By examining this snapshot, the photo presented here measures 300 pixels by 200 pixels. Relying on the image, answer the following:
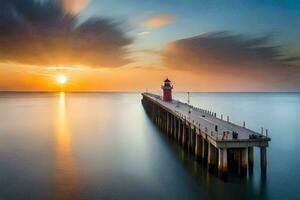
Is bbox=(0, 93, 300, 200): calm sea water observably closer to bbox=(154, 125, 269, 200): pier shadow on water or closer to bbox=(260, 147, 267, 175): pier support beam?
bbox=(154, 125, 269, 200): pier shadow on water

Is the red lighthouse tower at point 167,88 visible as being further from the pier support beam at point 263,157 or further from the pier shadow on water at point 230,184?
the pier support beam at point 263,157

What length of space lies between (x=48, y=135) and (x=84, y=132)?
6.44 meters

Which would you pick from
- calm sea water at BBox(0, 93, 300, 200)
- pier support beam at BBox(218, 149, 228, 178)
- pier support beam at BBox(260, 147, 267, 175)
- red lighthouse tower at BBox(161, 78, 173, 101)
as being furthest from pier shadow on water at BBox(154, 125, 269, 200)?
red lighthouse tower at BBox(161, 78, 173, 101)

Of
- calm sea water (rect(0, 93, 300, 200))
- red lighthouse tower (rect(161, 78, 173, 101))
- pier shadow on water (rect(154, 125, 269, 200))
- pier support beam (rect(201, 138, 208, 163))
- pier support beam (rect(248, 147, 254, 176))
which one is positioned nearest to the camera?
pier shadow on water (rect(154, 125, 269, 200))

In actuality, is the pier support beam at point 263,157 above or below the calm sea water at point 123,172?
above

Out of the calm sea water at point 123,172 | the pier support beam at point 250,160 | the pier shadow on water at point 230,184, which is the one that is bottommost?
the calm sea water at point 123,172

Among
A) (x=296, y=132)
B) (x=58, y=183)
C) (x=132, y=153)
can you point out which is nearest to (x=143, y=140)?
(x=132, y=153)

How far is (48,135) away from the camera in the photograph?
5403 centimetres

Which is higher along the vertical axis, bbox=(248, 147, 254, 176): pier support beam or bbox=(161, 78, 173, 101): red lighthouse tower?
bbox=(161, 78, 173, 101): red lighthouse tower

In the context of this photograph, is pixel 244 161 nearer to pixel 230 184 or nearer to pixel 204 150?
pixel 230 184

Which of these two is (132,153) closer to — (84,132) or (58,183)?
(58,183)

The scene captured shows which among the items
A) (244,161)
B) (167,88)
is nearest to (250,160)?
(244,161)

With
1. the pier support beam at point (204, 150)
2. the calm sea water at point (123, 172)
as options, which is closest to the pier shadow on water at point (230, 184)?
the calm sea water at point (123, 172)

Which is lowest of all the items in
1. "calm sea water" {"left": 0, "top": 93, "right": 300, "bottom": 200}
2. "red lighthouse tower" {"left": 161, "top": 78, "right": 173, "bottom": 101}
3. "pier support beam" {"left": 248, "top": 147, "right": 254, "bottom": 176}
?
"calm sea water" {"left": 0, "top": 93, "right": 300, "bottom": 200}
